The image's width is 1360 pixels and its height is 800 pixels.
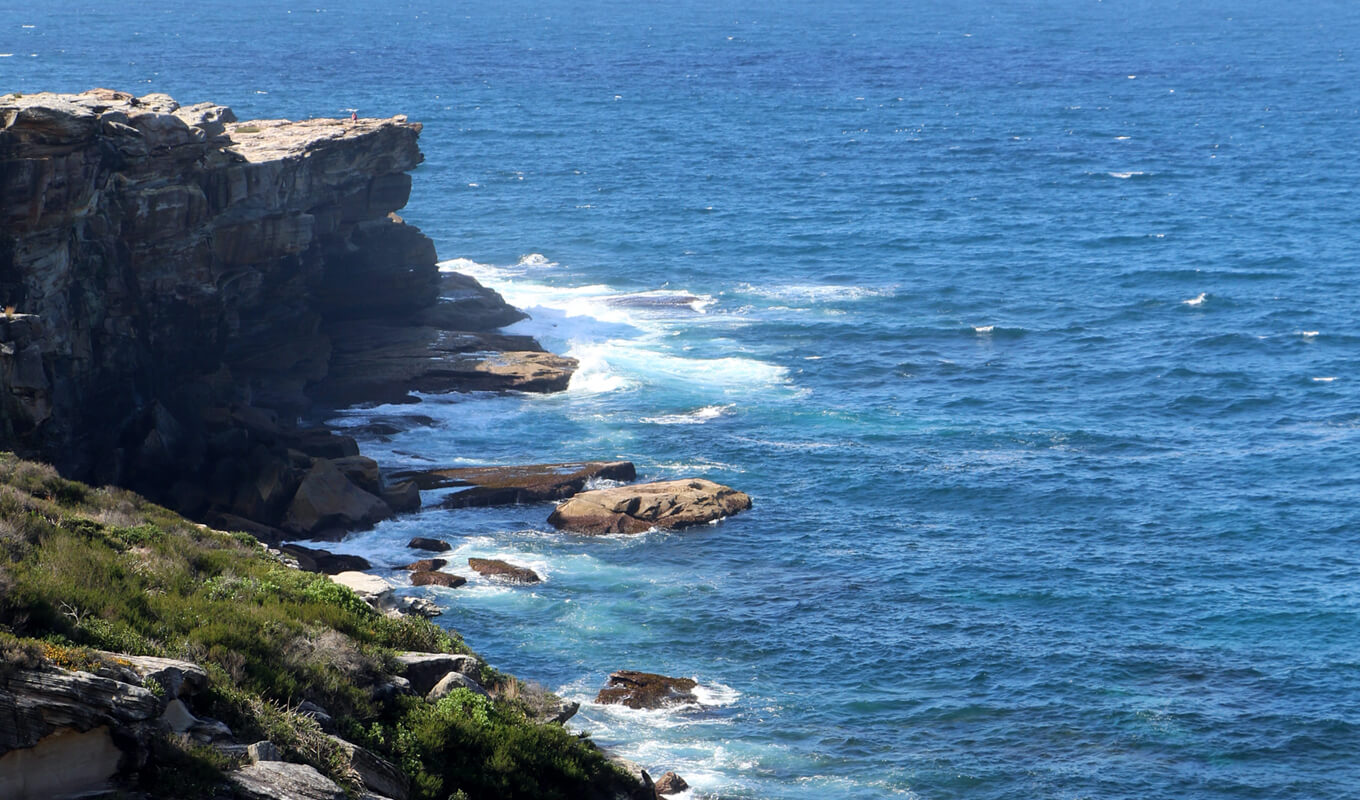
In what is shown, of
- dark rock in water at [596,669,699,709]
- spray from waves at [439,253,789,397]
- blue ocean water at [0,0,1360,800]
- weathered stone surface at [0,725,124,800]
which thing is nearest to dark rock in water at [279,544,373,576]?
blue ocean water at [0,0,1360,800]

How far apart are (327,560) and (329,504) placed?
487 cm

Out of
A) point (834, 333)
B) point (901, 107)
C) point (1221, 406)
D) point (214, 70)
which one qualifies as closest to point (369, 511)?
point (834, 333)

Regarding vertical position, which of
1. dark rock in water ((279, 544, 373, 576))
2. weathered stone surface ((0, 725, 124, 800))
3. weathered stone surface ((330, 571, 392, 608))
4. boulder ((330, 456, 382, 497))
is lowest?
dark rock in water ((279, 544, 373, 576))

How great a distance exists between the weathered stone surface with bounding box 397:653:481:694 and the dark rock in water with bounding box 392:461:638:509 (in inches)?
1128

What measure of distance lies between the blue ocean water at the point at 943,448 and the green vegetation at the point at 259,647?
11.0m

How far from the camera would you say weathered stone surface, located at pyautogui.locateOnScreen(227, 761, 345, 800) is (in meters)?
20.8

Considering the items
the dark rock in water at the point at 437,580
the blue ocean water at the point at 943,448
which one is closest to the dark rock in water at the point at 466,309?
the blue ocean water at the point at 943,448

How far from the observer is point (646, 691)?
4312cm

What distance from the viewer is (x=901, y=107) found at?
17438 centimetres

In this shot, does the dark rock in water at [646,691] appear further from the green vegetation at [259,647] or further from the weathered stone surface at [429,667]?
the weathered stone surface at [429,667]

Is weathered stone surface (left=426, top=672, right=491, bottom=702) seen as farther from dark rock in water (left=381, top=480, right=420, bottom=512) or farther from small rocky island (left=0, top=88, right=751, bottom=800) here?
dark rock in water (left=381, top=480, right=420, bottom=512)

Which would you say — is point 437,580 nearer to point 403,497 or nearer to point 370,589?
point 403,497

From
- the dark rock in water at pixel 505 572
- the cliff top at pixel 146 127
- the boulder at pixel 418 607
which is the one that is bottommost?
the dark rock in water at pixel 505 572

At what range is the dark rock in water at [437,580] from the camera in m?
49.9
